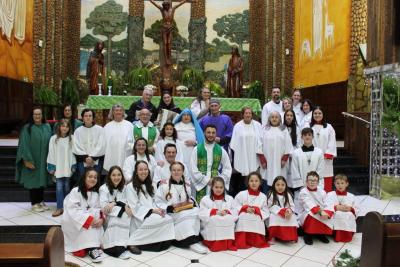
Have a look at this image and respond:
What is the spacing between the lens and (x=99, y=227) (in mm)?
5152

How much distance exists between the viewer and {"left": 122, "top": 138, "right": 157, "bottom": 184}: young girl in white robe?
595cm

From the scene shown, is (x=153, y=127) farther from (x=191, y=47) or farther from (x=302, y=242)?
(x=191, y=47)

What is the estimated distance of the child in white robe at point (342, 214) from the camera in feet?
18.5

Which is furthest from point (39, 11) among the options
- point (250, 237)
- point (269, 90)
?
point (250, 237)

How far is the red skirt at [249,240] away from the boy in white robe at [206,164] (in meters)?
0.95

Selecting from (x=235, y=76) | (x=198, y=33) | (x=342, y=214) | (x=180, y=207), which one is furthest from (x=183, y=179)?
(x=198, y=33)

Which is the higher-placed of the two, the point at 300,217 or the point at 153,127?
the point at 153,127

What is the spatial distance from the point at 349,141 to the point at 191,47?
322 inches

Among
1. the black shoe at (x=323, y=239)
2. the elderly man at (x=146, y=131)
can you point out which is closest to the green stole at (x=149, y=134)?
the elderly man at (x=146, y=131)

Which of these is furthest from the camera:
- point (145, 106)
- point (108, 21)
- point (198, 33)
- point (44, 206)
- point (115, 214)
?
point (198, 33)

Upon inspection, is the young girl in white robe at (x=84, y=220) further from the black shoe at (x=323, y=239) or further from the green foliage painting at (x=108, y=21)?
the green foliage painting at (x=108, y=21)

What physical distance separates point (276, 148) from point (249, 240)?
1831 millimetres

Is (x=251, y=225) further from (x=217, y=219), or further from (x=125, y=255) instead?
(x=125, y=255)

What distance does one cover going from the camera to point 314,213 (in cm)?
559
